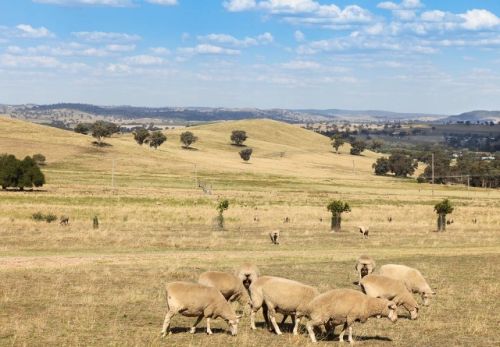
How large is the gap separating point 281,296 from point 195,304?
2203 millimetres

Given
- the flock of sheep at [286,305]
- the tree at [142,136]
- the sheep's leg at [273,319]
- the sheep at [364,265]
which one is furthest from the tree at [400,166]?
the sheep's leg at [273,319]

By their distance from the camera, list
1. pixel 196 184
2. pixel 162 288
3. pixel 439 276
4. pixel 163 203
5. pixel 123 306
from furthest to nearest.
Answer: pixel 196 184 < pixel 163 203 < pixel 439 276 < pixel 162 288 < pixel 123 306

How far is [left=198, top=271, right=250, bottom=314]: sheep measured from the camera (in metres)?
19.8

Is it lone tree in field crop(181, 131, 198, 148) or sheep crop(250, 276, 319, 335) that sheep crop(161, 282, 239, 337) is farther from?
lone tree in field crop(181, 131, 198, 148)

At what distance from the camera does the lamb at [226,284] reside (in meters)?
19.8

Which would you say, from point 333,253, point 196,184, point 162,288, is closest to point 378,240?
point 333,253

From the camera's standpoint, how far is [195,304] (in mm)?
17562

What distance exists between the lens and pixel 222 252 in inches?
1415

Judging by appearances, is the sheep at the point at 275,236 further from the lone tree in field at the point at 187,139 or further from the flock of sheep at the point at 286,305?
the lone tree in field at the point at 187,139

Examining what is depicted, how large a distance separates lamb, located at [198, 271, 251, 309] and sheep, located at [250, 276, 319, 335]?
1.55 metres

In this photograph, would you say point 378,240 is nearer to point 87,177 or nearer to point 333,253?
point 333,253

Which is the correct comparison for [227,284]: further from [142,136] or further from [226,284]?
[142,136]

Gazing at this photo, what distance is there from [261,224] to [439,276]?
25.5 meters

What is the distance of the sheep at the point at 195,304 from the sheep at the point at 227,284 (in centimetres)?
156
